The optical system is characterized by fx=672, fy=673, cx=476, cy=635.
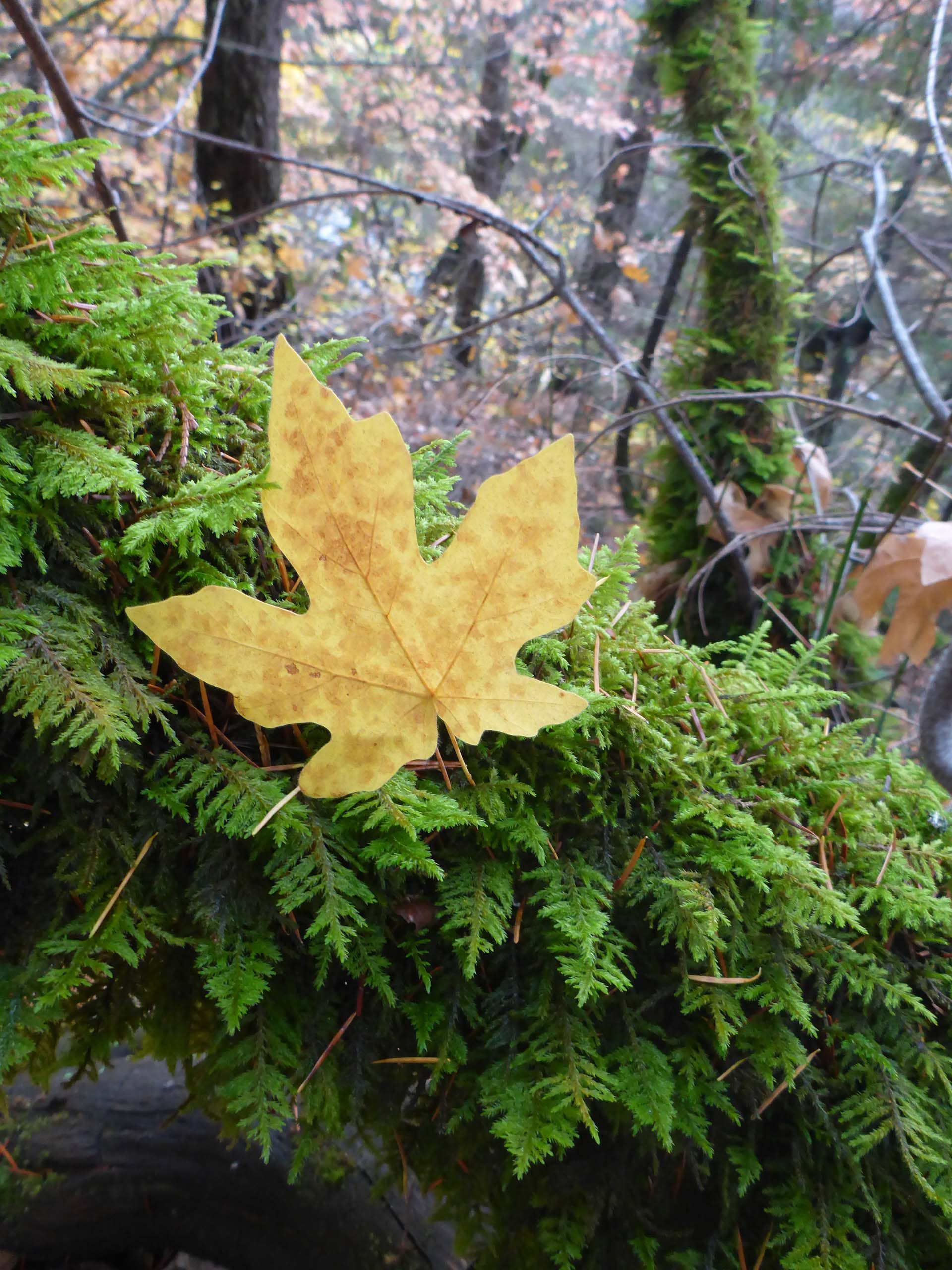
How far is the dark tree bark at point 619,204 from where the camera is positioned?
909 cm

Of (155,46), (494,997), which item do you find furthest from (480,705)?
(155,46)

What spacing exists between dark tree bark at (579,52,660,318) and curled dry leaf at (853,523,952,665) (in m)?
7.91

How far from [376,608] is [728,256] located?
3.61 metres

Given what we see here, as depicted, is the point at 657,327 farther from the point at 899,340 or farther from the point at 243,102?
the point at 243,102

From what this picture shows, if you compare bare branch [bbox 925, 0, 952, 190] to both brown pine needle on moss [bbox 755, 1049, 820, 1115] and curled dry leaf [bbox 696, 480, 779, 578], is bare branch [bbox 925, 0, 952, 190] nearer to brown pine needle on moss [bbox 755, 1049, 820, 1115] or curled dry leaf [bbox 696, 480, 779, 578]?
curled dry leaf [bbox 696, 480, 779, 578]

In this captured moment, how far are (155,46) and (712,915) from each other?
26.1 feet

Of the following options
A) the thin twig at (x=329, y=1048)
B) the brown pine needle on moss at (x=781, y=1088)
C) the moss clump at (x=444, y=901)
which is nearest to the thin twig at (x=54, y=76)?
the moss clump at (x=444, y=901)

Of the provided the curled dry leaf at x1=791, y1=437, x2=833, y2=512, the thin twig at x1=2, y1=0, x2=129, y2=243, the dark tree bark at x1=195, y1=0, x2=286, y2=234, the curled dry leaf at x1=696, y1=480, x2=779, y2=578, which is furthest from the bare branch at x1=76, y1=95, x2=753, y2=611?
the dark tree bark at x1=195, y1=0, x2=286, y2=234

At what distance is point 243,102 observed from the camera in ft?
16.9

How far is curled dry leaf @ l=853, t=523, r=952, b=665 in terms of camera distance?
6.31 ft

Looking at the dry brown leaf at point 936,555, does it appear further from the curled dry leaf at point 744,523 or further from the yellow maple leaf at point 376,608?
the curled dry leaf at point 744,523

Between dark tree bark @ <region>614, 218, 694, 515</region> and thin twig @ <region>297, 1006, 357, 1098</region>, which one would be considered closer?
thin twig @ <region>297, 1006, 357, 1098</region>

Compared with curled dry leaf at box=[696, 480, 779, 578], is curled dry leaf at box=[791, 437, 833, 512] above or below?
above

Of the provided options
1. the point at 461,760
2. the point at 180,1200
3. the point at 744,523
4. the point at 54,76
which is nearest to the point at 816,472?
the point at 744,523
